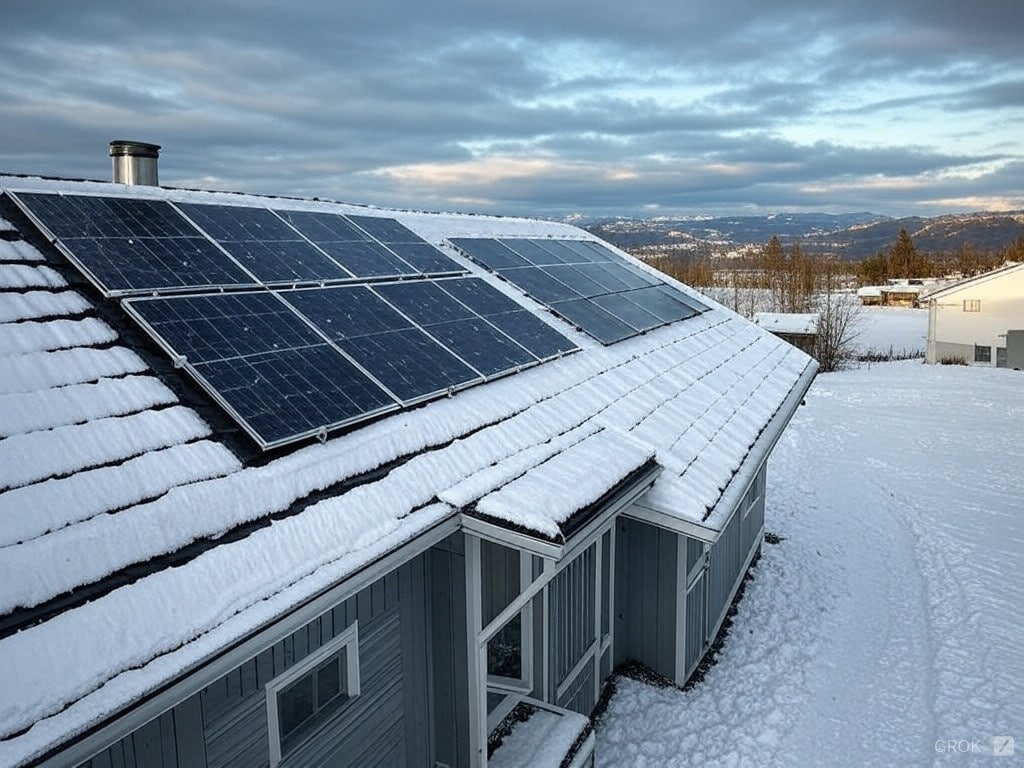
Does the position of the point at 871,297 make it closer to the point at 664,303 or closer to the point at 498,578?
the point at 664,303

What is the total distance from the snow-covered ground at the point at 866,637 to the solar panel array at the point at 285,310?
4618 millimetres

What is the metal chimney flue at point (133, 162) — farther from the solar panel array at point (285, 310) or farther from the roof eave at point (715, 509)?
the roof eave at point (715, 509)

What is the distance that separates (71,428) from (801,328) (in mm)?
38104

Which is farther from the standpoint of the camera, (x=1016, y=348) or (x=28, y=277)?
(x=1016, y=348)

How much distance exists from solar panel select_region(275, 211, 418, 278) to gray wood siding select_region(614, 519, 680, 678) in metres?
4.30

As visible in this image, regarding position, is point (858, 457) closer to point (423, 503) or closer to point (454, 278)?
point (454, 278)

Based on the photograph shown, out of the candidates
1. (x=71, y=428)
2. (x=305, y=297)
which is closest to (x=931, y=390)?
(x=305, y=297)

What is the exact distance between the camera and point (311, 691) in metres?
5.14

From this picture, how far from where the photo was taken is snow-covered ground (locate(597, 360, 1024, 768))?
8094 millimetres

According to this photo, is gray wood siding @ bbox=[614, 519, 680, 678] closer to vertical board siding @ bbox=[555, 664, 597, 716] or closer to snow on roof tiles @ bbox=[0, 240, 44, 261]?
vertical board siding @ bbox=[555, 664, 597, 716]

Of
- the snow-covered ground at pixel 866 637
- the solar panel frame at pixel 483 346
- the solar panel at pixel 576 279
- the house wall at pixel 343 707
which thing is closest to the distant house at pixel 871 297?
the snow-covered ground at pixel 866 637

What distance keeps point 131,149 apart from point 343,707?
23.5 ft

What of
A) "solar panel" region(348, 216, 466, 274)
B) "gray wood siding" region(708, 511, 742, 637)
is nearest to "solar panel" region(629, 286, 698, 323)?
"gray wood siding" region(708, 511, 742, 637)

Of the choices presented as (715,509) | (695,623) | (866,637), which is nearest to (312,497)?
(715,509)
